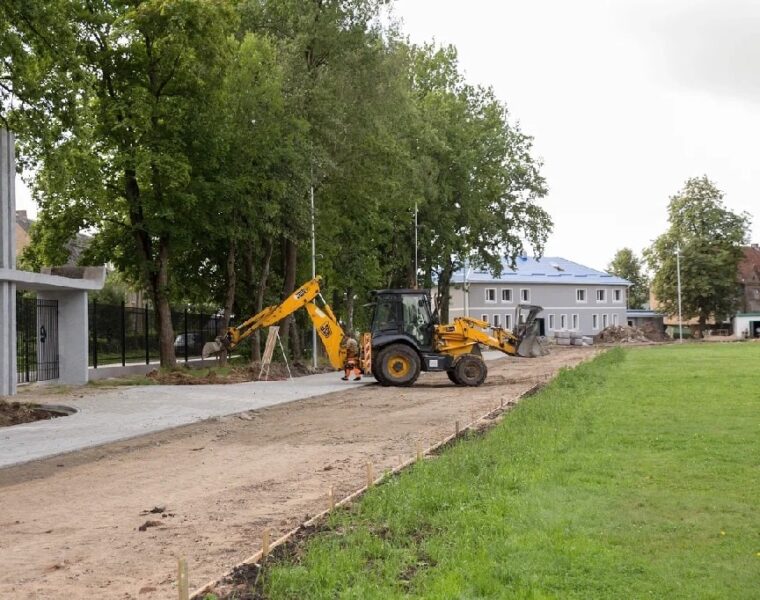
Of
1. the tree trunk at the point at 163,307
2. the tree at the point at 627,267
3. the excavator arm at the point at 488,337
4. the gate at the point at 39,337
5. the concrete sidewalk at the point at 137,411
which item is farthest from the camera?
the tree at the point at 627,267

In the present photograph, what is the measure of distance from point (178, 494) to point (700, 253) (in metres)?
85.2

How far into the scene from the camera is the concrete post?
76.8 ft

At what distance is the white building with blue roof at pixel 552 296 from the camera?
87.1m

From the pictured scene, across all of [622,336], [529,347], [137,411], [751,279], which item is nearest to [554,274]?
[622,336]

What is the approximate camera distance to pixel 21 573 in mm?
7328

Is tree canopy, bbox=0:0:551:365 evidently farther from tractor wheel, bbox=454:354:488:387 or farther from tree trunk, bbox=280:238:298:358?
tractor wheel, bbox=454:354:488:387

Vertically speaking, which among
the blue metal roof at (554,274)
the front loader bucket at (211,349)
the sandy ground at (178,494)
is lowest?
the sandy ground at (178,494)

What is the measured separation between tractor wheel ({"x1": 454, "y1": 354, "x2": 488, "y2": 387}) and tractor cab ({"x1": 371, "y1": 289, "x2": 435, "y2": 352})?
43.4 inches

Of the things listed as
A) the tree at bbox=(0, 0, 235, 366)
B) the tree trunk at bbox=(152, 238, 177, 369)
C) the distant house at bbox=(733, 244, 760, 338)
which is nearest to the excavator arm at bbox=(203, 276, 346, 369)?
the tree trunk at bbox=(152, 238, 177, 369)

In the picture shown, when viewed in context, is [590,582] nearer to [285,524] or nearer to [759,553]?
[759,553]

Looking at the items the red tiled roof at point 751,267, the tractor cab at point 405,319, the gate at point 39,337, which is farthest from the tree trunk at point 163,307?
the red tiled roof at point 751,267

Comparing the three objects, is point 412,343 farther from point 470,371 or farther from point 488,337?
point 488,337

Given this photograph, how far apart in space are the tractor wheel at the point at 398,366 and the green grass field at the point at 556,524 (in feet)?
45.1

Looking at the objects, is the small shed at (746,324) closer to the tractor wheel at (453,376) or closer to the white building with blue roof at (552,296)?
the white building with blue roof at (552,296)
